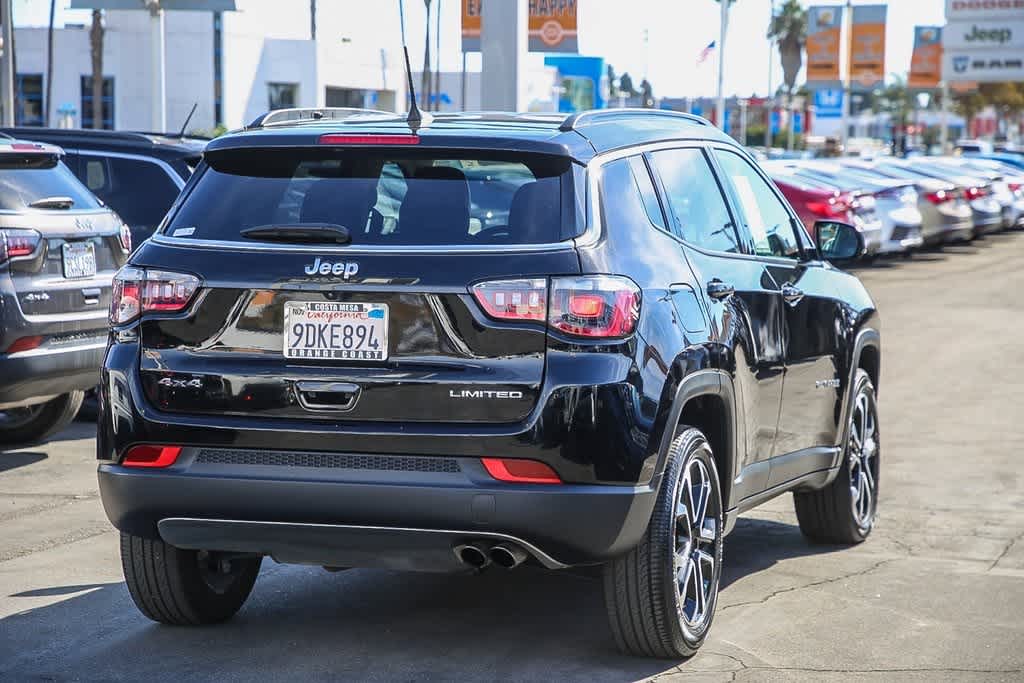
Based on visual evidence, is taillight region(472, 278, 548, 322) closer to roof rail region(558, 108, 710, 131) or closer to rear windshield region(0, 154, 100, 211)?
roof rail region(558, 108, 710, 131)

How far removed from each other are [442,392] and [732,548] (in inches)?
117

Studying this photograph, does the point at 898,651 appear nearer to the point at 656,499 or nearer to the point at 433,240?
the point at 656,499

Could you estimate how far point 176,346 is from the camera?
513cm

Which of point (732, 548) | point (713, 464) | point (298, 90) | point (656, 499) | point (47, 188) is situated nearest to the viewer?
point (656, 499)

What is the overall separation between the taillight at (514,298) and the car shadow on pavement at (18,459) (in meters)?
5.29

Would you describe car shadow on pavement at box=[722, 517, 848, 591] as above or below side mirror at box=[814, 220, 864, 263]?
below

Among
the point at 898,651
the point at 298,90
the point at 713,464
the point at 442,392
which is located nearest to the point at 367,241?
the point at 442,392

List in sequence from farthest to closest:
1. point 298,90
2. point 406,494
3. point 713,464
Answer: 1. point 298,90
2. point 713,464
3. point 406,494

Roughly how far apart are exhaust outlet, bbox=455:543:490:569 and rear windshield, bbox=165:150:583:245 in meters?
0.92

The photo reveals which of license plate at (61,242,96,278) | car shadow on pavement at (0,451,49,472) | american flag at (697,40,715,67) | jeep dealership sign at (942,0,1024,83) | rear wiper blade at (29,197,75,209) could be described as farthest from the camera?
jeep dealership sign at (942,0,1024,83)

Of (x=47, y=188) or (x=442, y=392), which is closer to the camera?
(x=442, y=392)

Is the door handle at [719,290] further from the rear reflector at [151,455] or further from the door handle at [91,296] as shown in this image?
the door handle at [91,296]

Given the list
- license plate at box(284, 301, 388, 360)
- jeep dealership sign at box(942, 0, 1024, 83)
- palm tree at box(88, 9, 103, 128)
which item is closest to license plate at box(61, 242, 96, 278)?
license plate at box(284, 301, 388, 360)

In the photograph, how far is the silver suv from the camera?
884 cm
